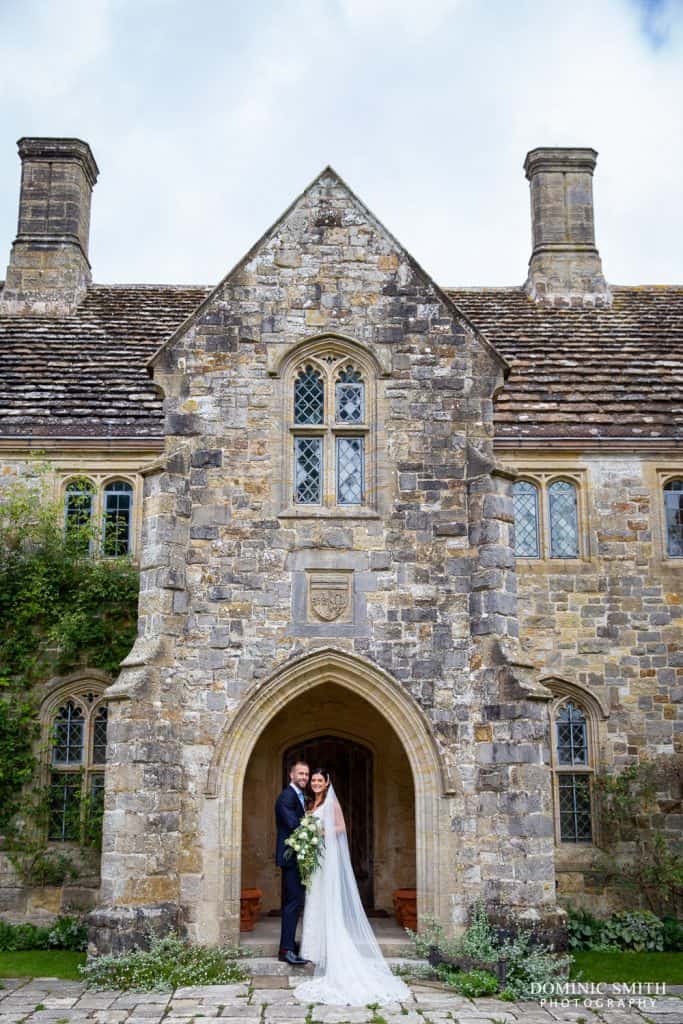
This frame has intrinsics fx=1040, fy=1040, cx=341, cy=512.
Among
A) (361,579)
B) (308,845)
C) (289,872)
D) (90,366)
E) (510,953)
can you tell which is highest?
(90,366)

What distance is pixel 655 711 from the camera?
14.4m

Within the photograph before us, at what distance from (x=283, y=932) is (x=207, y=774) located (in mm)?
1784

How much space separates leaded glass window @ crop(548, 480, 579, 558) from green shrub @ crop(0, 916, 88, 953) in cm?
799

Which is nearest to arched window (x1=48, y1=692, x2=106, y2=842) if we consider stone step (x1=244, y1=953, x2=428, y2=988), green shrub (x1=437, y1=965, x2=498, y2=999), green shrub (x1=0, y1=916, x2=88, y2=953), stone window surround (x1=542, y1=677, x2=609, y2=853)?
green shrub (x1=0, y1=916, x2=88, y2=953)

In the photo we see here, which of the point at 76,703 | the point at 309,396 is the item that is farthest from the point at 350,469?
the point at 76,703

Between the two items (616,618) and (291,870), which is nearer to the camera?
(291,870)

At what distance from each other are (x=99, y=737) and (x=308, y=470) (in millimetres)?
4975

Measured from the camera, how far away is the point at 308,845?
10.6 metres

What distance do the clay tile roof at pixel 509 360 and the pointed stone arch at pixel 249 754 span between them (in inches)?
201

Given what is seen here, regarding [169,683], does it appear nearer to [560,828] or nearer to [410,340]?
[410,340]

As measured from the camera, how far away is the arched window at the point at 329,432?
1215 centimetres

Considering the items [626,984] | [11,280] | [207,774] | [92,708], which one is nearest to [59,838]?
[92,708]

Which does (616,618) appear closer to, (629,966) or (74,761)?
(629,966)

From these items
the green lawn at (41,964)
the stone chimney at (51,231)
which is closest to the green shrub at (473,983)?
the green lawn at (41,964)
